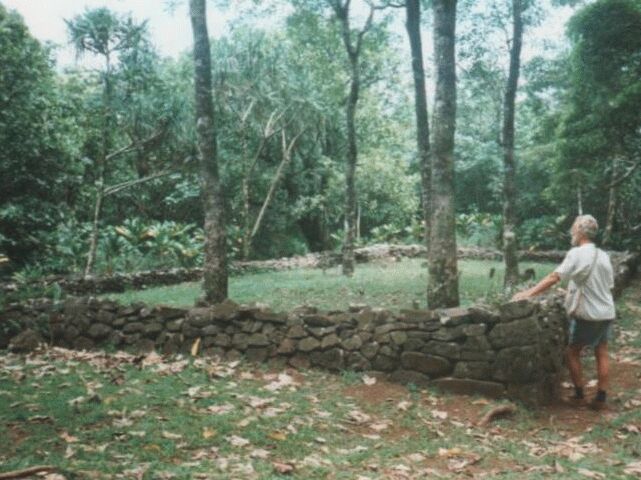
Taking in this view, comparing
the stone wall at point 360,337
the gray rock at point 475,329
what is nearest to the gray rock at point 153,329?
the stone wall at point 360,337

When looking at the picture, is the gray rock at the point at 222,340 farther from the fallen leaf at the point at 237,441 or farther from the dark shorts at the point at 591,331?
the dark shorts at the point at 591,331

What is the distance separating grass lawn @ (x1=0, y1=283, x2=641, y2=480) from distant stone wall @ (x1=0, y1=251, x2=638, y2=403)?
245mm

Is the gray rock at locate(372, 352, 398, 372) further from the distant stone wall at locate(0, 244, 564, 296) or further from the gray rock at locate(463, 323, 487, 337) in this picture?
the distant stone wall at locate(0, 244, 564, 296)

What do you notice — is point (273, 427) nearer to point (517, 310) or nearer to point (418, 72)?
point (517, 310)

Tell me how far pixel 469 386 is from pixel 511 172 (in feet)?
23.1

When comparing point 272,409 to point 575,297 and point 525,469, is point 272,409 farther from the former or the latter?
point 575,297

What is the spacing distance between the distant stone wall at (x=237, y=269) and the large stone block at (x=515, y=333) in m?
7.10

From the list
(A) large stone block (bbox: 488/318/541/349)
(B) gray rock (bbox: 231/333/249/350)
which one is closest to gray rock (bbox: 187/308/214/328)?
(B) gray rock (bbox: 231/333/249/350)

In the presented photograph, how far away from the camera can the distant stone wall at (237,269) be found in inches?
496

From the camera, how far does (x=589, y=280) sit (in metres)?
5.70

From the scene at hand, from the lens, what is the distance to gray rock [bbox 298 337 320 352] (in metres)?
6.81

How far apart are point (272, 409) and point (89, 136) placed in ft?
48.9

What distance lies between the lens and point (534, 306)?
19.7 feet

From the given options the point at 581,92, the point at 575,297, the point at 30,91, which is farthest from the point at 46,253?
the point at 581,92
